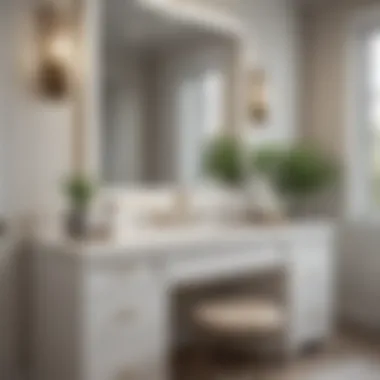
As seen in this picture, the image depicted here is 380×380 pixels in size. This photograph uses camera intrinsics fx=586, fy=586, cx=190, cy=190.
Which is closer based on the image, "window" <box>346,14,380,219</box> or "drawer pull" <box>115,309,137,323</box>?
"drawer pull" <box>115,309,137,323</box>

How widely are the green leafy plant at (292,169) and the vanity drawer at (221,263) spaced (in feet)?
2.19

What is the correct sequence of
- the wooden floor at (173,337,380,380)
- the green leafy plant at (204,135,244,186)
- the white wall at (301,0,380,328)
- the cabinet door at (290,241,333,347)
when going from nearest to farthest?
the wooden floor at (173,337,380,380) < the cabinet door at (290,241,333,347) < the green leafy plant at (204,135,244,186) < the white wall at (301,0,380,328)

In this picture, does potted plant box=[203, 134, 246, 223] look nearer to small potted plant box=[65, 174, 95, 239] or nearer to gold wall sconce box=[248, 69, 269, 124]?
gold wall sconce box=[248, 69, 269, 124]

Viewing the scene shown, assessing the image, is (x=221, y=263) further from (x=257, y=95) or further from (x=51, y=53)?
(x=257, y=95)

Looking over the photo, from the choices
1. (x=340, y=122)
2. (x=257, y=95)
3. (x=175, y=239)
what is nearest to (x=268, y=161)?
(x=257, y=95)

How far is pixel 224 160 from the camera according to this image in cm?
360

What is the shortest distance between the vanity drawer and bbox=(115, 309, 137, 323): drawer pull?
0.80 ft

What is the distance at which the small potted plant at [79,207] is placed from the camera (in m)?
2.62

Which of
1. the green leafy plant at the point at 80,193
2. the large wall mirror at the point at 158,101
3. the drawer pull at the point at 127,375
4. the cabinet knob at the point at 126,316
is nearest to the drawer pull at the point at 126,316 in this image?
the cabinet knob at the point at 126,316

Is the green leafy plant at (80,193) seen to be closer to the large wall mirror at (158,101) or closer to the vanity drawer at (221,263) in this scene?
the large wall mirror at (158,101)

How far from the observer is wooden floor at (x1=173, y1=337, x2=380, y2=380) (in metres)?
3.02

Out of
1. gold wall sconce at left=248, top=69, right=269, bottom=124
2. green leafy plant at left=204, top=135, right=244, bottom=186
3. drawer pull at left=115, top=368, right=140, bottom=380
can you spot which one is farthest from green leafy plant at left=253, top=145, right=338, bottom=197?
drawer pull at left=115, top=368, right=140, bottom=380

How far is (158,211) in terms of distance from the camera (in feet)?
10.7

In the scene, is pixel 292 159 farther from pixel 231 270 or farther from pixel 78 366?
pixel 78 366
